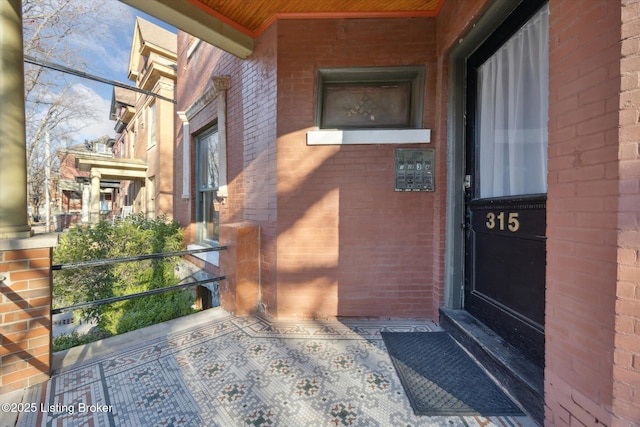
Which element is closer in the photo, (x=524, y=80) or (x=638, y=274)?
(x=638, y=274)

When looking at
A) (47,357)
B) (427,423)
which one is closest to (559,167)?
(427,423)

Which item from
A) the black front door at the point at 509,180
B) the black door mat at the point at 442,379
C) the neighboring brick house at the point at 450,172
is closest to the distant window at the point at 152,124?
the neighboring brick house at the point at 450,172

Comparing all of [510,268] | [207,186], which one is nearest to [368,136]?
[510,268]

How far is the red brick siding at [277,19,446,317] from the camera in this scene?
9.77 ft

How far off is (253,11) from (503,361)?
4.18 meters

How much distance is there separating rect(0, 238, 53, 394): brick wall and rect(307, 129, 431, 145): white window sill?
252 cm

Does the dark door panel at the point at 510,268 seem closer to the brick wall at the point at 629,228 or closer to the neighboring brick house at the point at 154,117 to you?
the brick wall at the point at 629,228

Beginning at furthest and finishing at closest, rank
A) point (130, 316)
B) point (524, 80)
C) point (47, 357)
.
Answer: point (130, 316), point (524, 80), point (47, 357)

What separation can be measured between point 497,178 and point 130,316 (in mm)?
5416

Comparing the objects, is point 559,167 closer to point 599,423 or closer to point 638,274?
point 638,274

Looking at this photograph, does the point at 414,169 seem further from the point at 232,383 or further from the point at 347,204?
the point at 232,383

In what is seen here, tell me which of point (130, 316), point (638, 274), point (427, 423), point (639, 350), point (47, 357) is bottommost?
point (130, 316)

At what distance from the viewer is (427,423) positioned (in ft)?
5.36

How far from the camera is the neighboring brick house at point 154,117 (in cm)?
951
